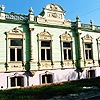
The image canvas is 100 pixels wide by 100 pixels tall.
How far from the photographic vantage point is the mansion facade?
608 inches

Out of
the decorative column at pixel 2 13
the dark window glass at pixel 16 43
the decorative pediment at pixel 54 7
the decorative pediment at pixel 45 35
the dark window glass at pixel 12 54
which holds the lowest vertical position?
the dark window glass at pixel 12 54

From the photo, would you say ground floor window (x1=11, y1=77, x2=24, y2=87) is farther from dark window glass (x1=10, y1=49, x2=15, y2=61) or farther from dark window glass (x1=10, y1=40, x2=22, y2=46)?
dark window glass (x1=10, y1=40, x2=22, y2=46)

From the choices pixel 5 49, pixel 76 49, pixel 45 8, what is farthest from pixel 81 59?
pixel 5 49

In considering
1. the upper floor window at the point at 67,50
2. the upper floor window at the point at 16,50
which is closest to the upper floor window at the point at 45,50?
the upper floor window at the point at 67,50

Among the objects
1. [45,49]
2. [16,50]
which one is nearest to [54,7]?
[45,49]

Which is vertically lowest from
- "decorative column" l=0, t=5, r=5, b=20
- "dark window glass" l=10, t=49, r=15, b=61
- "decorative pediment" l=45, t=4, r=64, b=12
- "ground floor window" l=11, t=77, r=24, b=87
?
"ground floor window" l=11, t=77, r=24, b=87

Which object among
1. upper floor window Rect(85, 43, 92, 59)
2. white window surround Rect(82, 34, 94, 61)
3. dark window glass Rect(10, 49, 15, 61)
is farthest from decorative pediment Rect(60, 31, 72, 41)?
dark window glass Rect(10, 49, 15, 61)

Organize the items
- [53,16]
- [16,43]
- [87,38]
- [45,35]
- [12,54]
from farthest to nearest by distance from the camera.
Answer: [87,38], [53,16], [45,35], [16,43], [12,54]

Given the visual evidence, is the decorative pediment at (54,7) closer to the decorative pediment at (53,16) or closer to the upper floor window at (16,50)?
the decorative pediment at (53,16)

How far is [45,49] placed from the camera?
17.4 meters

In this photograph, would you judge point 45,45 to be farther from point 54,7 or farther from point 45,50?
point 54,7

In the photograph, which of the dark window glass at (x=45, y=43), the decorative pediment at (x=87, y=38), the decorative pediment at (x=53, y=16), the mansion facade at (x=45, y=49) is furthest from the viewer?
the decorative pediment at (x=87, y=38)

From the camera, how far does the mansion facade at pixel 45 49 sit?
50.7ft

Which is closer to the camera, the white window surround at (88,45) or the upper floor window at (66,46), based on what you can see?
the upper floor window at (66,46)
